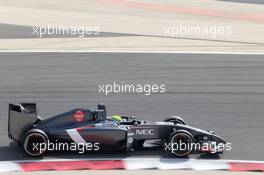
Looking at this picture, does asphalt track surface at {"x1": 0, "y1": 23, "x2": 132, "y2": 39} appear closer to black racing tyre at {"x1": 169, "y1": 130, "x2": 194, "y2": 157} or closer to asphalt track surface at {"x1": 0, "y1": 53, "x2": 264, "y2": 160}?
asphalt track surface at {"x1": 0, "y1": 53, "x2": 264, "y2": 160}

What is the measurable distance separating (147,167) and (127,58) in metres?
9.40

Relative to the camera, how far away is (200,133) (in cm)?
1311

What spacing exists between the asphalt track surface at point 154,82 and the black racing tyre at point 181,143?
0.29 metres

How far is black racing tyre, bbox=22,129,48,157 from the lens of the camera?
12836 millimetres

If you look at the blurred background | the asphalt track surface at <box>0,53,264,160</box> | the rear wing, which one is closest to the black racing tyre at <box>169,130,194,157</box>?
the asphalt track surface at <box>0,53,264,160</box>

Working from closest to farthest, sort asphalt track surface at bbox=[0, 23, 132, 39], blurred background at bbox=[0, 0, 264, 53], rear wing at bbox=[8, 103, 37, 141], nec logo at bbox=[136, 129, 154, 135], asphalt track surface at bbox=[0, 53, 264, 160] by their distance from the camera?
1. nec logo at bbox=[136, 129, 154, 135]
2. rear wing at bbox=[8, 103, 37, 141]
3. asphalt track surface at bbox=[0, 53, 264, 160]
4. blurred background at bbox=[0, 0, 264, 53]
5. asphalt track surface at bbox=[0, 23, 132, 39]

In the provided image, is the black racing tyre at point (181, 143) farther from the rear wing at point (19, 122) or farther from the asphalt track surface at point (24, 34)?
the asphalt track surface at point (24, 34)

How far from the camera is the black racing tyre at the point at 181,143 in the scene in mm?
12828

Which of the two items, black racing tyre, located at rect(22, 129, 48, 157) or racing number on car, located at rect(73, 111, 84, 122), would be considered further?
racing number on car, located at rect(73, 111, 84, 122)

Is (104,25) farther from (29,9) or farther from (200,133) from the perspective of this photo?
(200,133)

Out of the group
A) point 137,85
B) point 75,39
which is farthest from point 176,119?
point 75,39

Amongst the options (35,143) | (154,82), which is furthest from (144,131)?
(154,82)

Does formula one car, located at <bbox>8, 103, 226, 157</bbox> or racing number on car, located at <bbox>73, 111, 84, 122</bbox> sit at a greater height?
racing number on car, located at <bbox>73, 111, 84, 122</bbox>

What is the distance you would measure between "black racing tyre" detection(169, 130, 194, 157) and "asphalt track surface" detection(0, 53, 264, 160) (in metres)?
0.29
